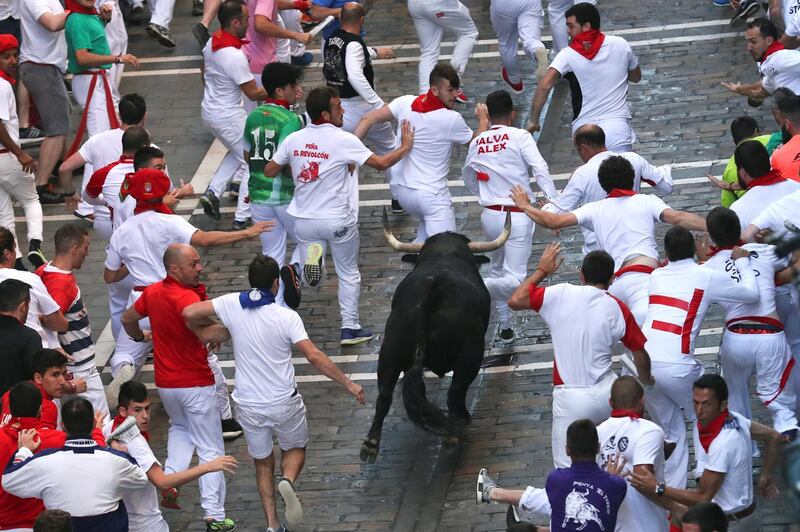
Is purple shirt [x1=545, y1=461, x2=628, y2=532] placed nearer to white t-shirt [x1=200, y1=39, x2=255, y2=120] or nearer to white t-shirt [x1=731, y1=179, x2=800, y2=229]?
white t-shirt [x1=731, y1=179, x2=800, y2=229]

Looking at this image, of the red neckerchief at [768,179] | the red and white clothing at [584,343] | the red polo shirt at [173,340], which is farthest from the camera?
the red neckerchief at [768,179]

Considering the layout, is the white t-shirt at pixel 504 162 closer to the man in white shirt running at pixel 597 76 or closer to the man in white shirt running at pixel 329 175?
the man in white shirt running at pixel 329 175

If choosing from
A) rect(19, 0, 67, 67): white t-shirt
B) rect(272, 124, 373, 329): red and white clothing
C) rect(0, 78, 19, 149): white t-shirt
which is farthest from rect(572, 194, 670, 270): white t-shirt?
rect(19, 0, 67, 67): white t-shirt

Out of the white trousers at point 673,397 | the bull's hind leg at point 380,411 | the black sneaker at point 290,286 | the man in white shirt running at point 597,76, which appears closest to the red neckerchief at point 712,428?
the white trousers at point 673,397

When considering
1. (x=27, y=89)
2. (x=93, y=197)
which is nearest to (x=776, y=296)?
(x=93, y=197)

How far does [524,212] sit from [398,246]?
1.19m

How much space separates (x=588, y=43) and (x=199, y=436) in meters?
5.89

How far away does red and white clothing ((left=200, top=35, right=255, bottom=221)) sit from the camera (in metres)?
15.8

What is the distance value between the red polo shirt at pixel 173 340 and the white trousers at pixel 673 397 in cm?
352

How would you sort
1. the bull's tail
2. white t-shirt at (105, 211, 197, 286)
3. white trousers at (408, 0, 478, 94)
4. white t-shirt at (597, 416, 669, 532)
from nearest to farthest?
white t-shirt at (597, 416, 669, 532), the bull's tail, white t-shirt at (105, 211, 197, 286), white trousers at (408, 0, 478, 94)

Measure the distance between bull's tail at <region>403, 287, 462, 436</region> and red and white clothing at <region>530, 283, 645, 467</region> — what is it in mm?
1262

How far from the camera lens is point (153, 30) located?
1989 cm

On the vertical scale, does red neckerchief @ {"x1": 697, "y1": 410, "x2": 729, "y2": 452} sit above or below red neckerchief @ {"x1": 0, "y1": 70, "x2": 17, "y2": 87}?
above

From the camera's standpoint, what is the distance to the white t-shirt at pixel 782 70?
45.3 ft
